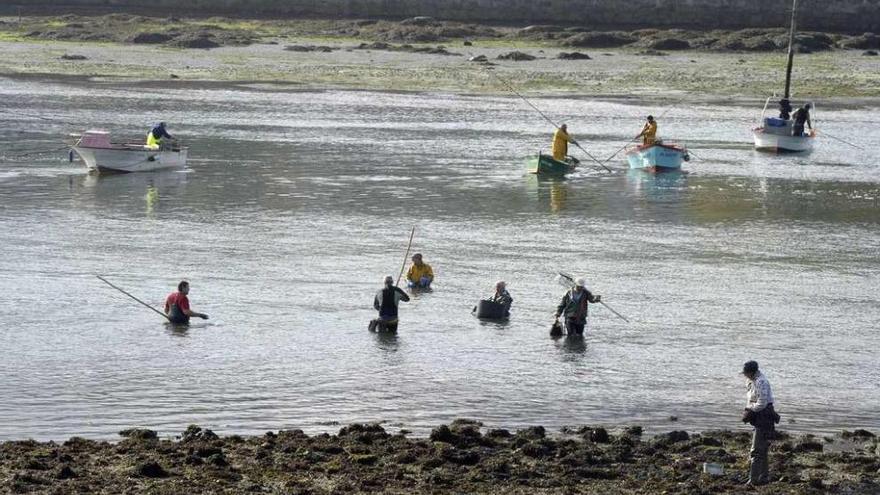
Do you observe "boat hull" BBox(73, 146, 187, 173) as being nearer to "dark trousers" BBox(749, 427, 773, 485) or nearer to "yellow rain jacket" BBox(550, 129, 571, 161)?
"yellow rain jacket" BBox(550, 129, 571, 161)

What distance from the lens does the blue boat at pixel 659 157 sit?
4672 cm

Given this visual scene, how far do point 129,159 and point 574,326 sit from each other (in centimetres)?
2266

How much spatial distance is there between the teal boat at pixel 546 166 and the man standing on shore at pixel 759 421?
92.1 feet

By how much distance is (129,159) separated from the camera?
44.0 meters

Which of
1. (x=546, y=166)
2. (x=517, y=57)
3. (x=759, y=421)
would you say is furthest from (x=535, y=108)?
(x=759, y=421)

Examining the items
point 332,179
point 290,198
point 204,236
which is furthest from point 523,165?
point 204,236

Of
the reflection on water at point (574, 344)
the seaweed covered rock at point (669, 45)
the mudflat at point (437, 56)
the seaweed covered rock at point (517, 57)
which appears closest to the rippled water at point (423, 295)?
the reflection on water at point (574, 344)

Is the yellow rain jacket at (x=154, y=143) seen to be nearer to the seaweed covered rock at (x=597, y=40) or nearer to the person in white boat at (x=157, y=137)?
the person in white boat at (x=157, y=137)

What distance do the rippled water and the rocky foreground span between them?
1.06m

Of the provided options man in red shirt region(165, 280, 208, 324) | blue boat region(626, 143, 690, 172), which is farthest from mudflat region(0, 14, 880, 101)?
man in red shirt region(165, 280, 208, 324)

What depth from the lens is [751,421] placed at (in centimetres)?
1702

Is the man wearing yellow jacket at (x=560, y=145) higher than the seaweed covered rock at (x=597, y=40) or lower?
lower

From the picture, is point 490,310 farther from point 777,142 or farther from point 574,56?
point 574,56

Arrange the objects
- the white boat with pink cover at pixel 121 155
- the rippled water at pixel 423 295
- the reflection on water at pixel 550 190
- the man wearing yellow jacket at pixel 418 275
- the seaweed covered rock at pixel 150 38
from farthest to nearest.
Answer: the seaweed covered rock at pixel 150 38 → the white boat with pink cover at pixel 121 155 → the reflection on water at pixel 550 190 → the man wearing yellow jacket at pixel 418 275 → the rippled water at pixel 423 295
